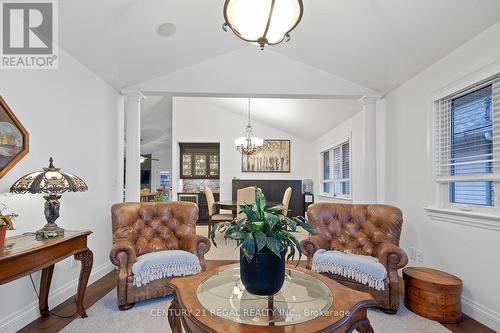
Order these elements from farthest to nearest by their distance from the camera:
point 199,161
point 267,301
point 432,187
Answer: point 199,161 < point 432,187 < point 267,301

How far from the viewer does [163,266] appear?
102 inches

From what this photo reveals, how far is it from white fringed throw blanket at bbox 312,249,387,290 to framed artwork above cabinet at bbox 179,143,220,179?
549cm

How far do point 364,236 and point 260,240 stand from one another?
197 cm

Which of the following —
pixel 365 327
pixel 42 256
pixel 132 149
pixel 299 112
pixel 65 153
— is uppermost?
pixel 299 112

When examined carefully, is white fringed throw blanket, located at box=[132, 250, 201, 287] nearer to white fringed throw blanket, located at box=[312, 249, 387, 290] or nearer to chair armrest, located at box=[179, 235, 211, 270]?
chair armrest, located at box=[179, 235, 211, 270]

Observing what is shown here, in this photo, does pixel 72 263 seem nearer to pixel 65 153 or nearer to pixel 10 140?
pixel 65 153

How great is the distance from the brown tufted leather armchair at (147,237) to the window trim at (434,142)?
2422mm

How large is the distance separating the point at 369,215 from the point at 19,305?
10.7 feet

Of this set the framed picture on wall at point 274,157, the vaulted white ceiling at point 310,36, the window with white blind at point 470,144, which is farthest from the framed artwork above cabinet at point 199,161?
the window with white blind at point 470,144

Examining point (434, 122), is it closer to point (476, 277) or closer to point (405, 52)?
point (405, 52)

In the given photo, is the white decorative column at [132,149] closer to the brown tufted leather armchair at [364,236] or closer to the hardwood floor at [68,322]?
the hardwood floor at [68,322]

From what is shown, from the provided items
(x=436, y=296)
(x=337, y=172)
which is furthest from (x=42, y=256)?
(x=337, y=172)

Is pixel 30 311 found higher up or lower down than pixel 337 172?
lower down

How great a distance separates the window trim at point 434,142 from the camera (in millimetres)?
2197
